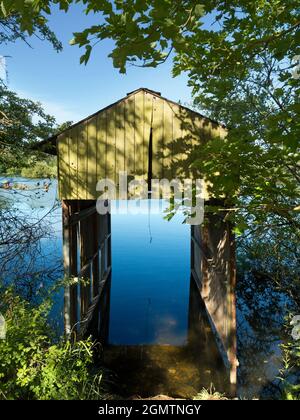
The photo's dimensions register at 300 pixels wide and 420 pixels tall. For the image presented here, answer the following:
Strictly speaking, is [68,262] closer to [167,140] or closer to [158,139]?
[158,139]

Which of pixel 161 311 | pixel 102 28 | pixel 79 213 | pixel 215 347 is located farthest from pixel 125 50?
pixel 161 311

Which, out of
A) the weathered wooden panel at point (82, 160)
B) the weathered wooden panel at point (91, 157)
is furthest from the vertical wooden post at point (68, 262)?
the weathered wooden panel at point (91, 157)

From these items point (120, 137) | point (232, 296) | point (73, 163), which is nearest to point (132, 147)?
point (120, 137)

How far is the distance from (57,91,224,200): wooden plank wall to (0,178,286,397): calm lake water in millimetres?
1379

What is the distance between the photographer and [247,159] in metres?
4.83

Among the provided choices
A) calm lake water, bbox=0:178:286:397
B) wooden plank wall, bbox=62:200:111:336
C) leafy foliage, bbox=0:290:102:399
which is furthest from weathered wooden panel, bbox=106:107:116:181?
leafy foliage, bbox=0:290:102:399

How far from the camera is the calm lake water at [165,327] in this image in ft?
24.9

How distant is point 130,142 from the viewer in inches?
276

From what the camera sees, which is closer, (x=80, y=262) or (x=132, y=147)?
(x=132, y=147)

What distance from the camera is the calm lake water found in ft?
24.9

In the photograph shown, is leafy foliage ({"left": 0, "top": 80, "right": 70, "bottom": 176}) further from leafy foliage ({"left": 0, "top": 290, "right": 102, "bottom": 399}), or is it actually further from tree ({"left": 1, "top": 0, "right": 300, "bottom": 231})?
leafy foliage ({"left": 0, "top": 290, "right": 102, "bottom": 399})

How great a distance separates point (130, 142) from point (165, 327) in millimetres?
7387

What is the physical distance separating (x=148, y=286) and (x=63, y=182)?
411 inches
